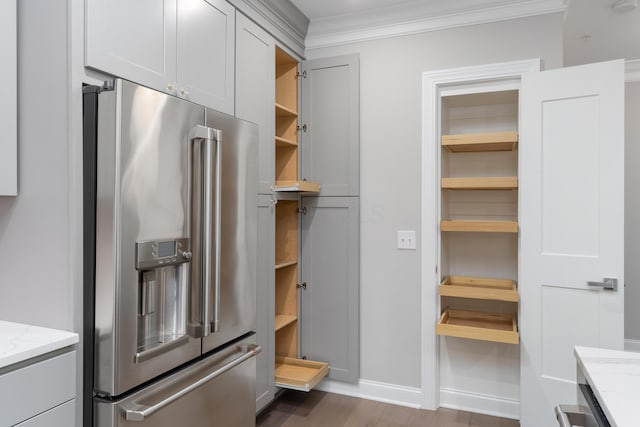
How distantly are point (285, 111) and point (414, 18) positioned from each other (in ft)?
3.46

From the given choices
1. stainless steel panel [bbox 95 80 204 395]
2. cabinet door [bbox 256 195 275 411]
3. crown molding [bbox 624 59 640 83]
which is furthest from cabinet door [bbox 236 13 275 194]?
crown molding [bbox 624 59 640 83]

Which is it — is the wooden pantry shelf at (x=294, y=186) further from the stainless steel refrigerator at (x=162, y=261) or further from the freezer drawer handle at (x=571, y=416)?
the freezer drawer handle at (x=571, y=416)

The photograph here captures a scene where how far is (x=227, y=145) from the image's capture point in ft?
6.26

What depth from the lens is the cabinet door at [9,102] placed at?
4.89 feet

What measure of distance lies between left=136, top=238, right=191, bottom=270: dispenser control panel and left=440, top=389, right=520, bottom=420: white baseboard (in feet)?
6.99

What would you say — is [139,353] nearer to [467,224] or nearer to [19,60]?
[19,60]

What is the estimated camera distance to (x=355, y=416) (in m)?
2.75

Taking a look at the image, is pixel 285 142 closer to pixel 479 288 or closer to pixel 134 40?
pixel 134 40

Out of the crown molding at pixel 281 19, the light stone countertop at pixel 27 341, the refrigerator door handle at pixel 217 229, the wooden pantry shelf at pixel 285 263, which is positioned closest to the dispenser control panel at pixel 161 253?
the refrigerator door handle at pixel 217 229

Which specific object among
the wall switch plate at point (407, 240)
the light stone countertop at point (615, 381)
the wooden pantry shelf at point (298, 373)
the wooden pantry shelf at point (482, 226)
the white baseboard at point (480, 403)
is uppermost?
the wooden pantry shelf at point (482, 226)

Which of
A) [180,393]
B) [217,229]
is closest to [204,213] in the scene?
[217,229]

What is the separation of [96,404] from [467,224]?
2.13 m

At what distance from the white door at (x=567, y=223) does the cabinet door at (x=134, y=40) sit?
6.29ft

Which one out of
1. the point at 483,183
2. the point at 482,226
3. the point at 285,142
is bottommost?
the point at 482,226
